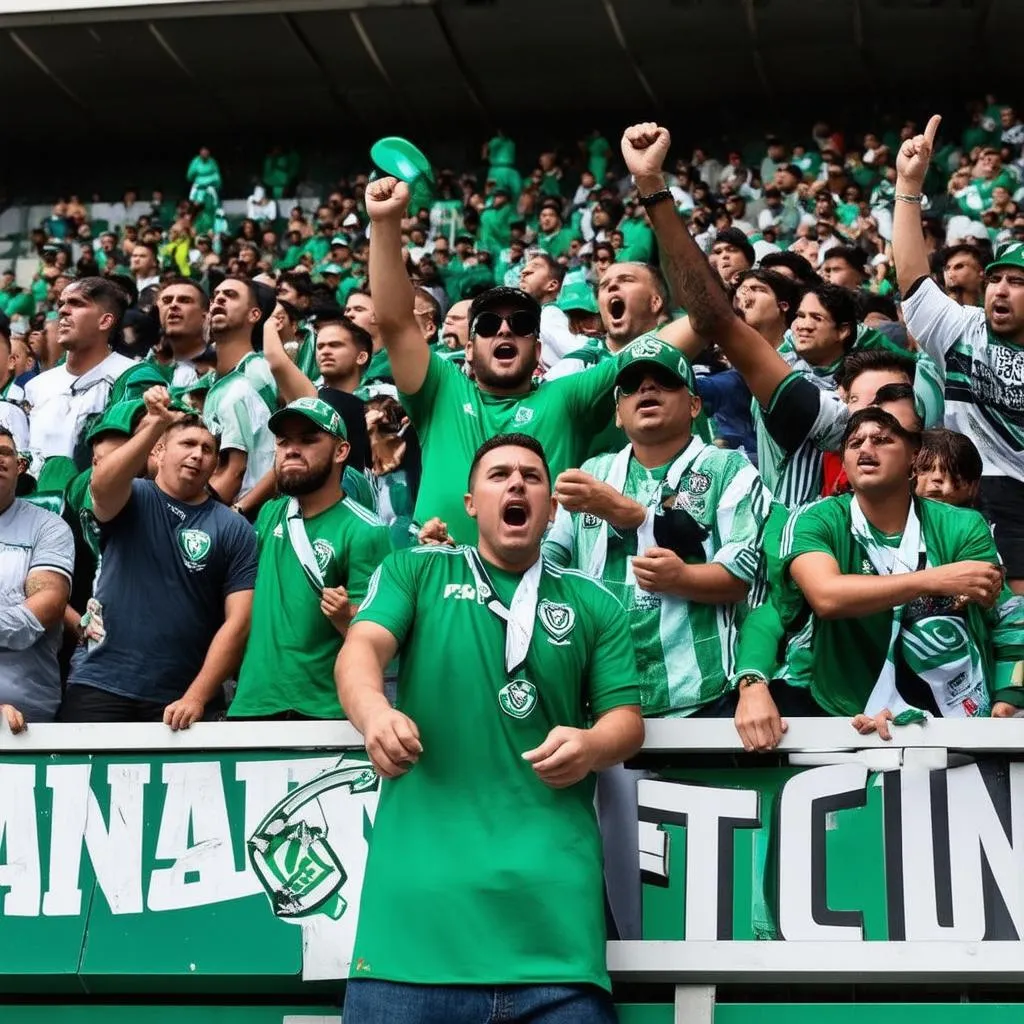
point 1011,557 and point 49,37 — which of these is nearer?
point 1011,557

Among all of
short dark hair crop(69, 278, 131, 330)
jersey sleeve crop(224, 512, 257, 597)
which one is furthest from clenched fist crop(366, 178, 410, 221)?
short dark hair crop(69, 278, 131, 330)

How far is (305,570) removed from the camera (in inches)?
248

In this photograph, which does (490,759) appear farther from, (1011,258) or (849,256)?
(849,256)

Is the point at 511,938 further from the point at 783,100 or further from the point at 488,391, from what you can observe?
the point at 783,100

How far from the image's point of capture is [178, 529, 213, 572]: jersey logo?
6.61 metres

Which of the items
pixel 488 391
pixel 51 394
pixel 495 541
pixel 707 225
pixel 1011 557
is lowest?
pixel 495 541

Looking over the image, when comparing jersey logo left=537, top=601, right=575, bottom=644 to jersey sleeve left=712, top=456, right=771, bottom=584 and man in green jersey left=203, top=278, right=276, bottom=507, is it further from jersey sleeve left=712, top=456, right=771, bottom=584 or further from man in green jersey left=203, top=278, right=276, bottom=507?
man in green jersey left=203, top=278, right=276, bottom=507

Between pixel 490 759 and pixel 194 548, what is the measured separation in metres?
2.37

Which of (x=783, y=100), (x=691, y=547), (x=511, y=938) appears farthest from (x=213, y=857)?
(x=783, y=100)

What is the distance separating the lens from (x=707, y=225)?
18.7 m

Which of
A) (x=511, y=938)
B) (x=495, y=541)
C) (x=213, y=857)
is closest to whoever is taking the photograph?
(x=511, y=938)

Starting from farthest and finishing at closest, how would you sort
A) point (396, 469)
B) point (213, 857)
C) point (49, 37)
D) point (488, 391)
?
point (49, 37) → point (396, 469) → point (488, 391) → point (213, 857)

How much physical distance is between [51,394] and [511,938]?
5.11 meters

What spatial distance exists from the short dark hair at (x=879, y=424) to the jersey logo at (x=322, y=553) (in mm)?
1905
